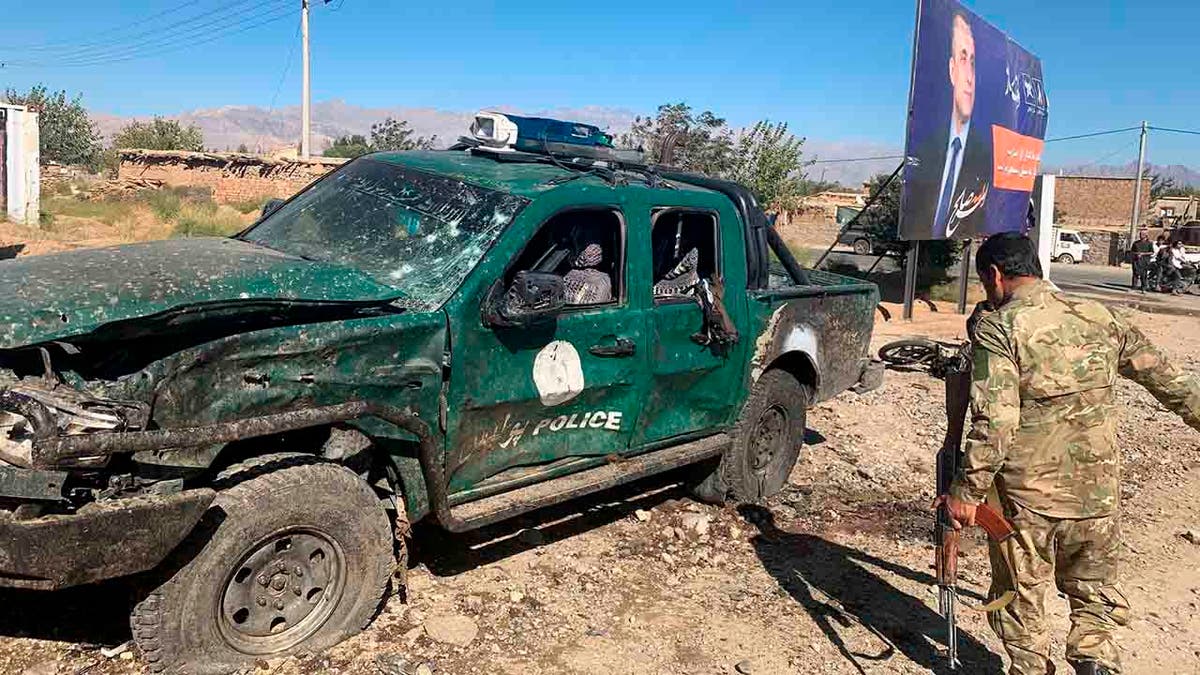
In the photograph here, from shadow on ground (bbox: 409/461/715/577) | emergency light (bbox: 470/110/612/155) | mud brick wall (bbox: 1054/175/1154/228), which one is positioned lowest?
shadow on ground (bbox: 409/461/715/577)

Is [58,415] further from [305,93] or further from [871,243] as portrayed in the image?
[305,93]

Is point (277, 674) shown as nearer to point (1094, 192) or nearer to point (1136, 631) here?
point (1136, 631)

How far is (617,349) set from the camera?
4211mm

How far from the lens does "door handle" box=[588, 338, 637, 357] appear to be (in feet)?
13.5

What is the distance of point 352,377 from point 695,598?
2.00 meters

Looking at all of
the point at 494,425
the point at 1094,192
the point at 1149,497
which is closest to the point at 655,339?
the point at 494,425

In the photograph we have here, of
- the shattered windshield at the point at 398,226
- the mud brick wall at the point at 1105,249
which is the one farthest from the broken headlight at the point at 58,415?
the mud brick wall at the point at 1105,249

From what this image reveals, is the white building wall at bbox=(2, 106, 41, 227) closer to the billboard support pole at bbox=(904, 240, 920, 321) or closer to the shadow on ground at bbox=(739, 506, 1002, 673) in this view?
the billboard support pole at bbox=(904, 240, 920, 321)

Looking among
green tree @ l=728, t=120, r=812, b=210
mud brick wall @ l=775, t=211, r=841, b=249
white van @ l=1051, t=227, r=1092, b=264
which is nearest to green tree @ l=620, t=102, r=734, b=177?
green tree @ l=728, t=120, r=812, b=210

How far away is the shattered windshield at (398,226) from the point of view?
3.84 metres

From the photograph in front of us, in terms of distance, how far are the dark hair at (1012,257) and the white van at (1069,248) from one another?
3782 cm

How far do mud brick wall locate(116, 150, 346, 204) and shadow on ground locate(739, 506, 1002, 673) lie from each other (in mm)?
25212

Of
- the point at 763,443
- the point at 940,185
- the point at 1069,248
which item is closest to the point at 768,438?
the point at 763,443

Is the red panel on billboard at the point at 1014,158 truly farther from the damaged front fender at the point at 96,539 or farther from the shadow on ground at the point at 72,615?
the damaged front fender at the point at 96,539
